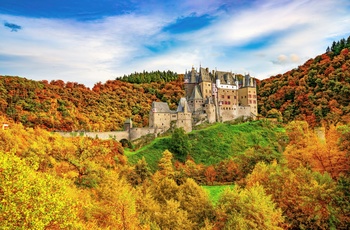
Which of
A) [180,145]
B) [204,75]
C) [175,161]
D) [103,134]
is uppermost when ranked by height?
[204,75]

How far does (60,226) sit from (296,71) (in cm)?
8960

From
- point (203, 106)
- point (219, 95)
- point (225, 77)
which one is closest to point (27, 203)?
point (203, 106)

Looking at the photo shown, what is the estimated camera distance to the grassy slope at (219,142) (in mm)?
54625

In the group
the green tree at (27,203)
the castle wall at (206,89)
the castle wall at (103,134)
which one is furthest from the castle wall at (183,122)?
the green tree at (27,203)

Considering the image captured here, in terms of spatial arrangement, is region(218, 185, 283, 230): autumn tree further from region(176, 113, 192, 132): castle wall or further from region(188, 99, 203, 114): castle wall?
region(188, 99, 203, 114): castle wall

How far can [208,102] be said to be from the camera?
63562 mm

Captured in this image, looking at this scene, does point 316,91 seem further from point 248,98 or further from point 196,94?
point 196,94

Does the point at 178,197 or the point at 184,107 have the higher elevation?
the point at 184,107

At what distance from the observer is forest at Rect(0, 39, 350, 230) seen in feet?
63.1

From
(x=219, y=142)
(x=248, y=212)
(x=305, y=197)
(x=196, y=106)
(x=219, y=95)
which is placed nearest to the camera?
(x=248, y=212)

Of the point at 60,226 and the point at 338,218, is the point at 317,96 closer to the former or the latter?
the point at 338,218

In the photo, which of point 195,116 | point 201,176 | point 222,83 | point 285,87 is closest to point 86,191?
point 201,176

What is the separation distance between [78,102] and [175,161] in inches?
1586

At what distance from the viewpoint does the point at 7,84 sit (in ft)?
257
